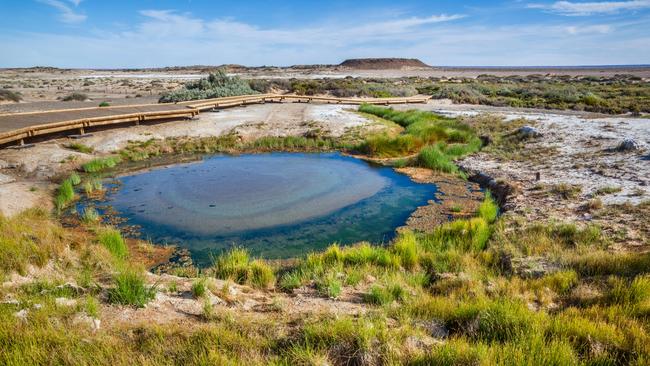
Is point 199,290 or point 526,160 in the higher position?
point 526,160

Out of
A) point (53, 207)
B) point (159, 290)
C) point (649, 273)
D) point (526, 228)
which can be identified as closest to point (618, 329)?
point (649, 273)

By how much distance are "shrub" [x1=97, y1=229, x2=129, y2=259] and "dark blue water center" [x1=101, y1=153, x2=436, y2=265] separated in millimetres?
1211

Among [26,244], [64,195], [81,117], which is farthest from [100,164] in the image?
[26,244]

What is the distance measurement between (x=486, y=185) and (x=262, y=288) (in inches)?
389

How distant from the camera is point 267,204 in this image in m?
12.0

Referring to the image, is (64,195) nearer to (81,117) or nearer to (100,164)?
(100,164)

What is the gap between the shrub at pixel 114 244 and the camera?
7.97 meters

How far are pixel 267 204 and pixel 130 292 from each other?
23.0ft

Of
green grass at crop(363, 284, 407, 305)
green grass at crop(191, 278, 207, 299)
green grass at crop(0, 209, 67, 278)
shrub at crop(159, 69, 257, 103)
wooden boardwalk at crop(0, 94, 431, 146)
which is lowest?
green grass at crop(363, 284, 407, 305)

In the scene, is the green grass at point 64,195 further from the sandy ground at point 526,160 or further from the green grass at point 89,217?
the green grass at point 89,217

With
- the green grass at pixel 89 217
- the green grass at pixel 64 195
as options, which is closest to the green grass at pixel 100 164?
the green grass at pixel 64 195

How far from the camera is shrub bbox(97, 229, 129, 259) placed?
26.2 feet

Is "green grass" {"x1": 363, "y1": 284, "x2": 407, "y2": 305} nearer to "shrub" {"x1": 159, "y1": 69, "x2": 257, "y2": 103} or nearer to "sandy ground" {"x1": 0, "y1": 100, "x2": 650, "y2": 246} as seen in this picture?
"sandy ground" {"x1": 0, "y1": 100, "x2": 650, "y2": 246}

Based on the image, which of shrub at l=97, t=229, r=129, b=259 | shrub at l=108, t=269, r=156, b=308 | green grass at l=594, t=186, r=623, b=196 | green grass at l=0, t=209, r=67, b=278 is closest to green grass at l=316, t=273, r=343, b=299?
shrub at l=108, t=269, r=156, b=308
